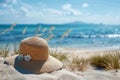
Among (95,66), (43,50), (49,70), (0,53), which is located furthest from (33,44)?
(95,66)

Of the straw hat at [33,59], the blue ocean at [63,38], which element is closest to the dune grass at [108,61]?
the blue ocean at [63,38]

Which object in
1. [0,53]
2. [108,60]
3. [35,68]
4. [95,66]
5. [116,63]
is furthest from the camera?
[95,66]

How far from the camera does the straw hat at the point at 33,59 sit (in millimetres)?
4670

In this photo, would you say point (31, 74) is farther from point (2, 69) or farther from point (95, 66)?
point (95, 66)

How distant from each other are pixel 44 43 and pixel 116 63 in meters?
2.70

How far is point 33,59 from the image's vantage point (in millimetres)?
4766

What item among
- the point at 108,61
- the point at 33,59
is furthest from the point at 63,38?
the point at 33,59

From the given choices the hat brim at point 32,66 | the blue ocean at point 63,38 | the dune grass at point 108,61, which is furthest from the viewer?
the dune grass at point 108,61

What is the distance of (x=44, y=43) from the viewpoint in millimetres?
4918

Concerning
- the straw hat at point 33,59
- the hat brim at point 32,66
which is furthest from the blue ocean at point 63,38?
the hat brim at point 32,66

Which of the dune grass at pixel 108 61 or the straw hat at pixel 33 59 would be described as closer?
the straw hat at pixel 33 59

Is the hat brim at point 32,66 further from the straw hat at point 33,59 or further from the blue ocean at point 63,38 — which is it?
the blue ocean at point 63,38

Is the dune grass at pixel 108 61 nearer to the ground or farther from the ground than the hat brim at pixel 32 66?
nearer to the ground

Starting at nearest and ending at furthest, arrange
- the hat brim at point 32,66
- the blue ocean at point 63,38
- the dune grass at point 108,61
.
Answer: the hat brim at point 32,66 → the blue ocean at point 63,38 → the dune grass at point 108,61
